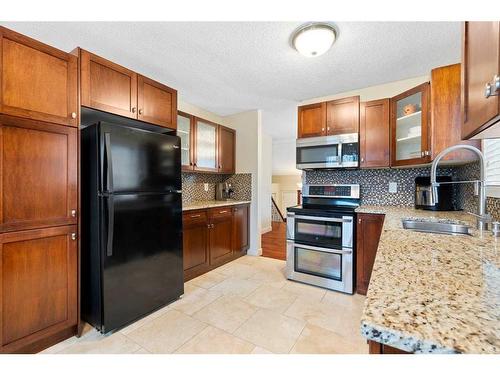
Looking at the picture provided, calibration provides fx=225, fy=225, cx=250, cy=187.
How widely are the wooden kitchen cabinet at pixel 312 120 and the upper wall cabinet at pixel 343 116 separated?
0.20ft

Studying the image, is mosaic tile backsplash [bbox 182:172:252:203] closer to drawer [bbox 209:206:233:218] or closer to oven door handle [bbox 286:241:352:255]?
drawer [bbox 209:206:233:218]

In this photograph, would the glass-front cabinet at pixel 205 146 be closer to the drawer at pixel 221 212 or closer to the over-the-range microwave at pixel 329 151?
the drawer at pixel 221 212

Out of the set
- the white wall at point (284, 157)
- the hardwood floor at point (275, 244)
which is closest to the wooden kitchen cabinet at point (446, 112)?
the hardwood floor at point (275, 244)

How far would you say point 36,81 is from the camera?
1482 mm

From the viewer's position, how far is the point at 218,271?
9.87 ft

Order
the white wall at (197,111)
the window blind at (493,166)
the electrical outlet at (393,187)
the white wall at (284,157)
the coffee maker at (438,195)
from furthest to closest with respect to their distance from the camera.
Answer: the white wall at (284,157), the white wall at (197,111), the electrical outlet at (393,187), the coffee maker at (438,195), the window blind at (493,166)

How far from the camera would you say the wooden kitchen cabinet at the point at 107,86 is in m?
1.69

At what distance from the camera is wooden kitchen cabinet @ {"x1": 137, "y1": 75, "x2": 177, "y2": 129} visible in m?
2.06

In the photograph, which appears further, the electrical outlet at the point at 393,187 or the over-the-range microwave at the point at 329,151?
the electrical outlet at the point at 393,187

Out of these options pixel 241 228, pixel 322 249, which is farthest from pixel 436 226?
pixel 241 228

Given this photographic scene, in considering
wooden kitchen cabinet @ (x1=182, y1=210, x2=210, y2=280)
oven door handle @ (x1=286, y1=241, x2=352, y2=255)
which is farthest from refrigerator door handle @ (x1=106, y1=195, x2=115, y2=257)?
oven door handle @ (x1=286, y1=241, x2=352, y2=255)
